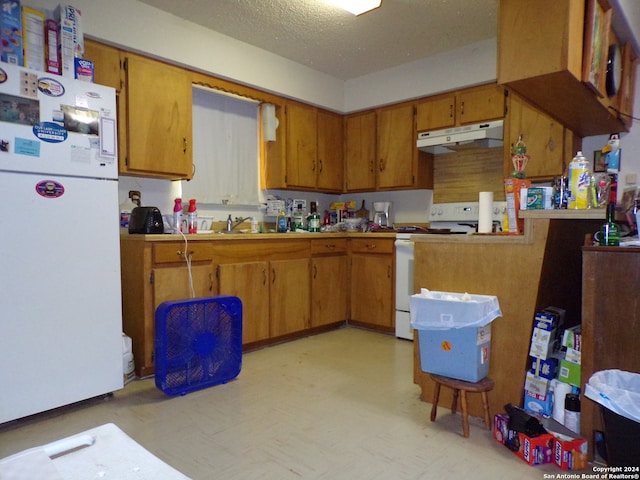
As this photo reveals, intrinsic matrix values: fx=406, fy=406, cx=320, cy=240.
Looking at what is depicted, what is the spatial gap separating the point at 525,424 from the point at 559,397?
0.82 feet

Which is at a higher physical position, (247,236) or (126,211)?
(126,211)

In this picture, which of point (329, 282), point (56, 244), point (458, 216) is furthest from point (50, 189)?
point (458, 216)

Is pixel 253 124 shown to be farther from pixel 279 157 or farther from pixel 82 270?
pixel 82 270

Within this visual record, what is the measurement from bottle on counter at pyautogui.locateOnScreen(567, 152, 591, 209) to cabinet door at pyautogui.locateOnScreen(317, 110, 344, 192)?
8.82 ft

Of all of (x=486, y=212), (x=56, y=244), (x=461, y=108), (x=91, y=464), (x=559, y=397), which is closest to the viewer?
(x=91, y=464)

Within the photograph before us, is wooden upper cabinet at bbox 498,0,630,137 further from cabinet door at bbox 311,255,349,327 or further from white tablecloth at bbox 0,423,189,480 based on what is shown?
cabinet door at bbox 311,255,349,327

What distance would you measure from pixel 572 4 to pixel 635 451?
1554mm

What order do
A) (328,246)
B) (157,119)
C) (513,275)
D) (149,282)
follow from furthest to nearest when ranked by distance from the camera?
1. (328,246)
2. (157,119)
3. (149,282)
4. (513,275)

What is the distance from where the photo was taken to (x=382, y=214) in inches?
171

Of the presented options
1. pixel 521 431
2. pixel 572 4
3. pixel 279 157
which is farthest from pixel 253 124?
pixel 521 431

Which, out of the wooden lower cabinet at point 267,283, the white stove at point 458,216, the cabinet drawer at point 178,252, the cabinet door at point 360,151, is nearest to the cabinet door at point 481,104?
the white stove at point 458,216

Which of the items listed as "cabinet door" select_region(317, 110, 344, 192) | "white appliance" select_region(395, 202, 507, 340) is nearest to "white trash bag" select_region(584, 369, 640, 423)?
"white appliance" select_region(395, 202, 507, 340)

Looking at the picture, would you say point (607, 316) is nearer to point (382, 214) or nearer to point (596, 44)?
point (596, 44)

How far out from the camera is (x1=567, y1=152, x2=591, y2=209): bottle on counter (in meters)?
1.76
